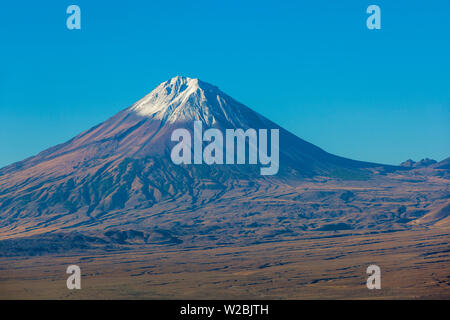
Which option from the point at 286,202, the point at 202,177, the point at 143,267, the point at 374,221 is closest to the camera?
the point at 143,267

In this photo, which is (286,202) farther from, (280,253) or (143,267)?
(143,267)

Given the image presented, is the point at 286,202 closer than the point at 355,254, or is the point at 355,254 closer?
the point at 355,254

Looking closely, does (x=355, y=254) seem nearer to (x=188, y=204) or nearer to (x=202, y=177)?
(x=188, y=204)

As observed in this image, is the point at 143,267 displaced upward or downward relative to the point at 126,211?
downward

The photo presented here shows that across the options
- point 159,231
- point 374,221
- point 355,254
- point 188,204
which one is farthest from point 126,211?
point 355,254

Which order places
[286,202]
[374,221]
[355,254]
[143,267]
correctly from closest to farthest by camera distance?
[143,267] → [355,254] → [374,221] → [286,202]

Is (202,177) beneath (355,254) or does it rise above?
above
